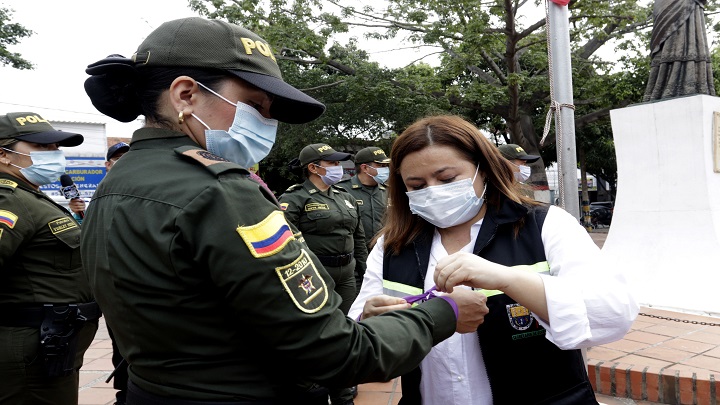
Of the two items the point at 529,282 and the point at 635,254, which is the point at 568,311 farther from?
the point at 635,254

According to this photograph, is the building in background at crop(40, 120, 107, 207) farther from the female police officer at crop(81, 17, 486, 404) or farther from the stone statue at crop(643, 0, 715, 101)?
the female police officer at crop(81, 17, 486, 404)

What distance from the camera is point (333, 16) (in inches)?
463

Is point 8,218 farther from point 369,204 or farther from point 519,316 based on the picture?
point 369,204

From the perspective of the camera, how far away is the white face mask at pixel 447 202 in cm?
174

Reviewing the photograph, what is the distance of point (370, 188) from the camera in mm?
6500

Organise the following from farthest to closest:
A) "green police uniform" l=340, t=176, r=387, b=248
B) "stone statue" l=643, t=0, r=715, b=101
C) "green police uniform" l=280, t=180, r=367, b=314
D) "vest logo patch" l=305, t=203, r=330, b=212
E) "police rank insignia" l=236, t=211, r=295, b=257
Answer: "green police uniform" l=340, t=176, r=387, b=248 < "stone statue" l=643, t=0, r=715, b=101 < "vest logo patch" l=305, t=203, r=330, b=212 < "green police uniform" l=280, t=180, r=367, b=314 < "police rank insignia" l=236, t=211, r=295, b=257

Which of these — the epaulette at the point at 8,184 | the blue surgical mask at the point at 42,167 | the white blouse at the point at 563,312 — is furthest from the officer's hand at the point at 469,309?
the blue surgical mask at the point at 42,167

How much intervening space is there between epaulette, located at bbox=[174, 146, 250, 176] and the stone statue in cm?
600

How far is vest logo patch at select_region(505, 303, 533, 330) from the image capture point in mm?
1538

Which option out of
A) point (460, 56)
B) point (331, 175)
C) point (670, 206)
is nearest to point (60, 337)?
point (331, 175)

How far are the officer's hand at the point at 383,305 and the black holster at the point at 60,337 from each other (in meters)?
1.67

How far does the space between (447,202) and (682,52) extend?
5.46m

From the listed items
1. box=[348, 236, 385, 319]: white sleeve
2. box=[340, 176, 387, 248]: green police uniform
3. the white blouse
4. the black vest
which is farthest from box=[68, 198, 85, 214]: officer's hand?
the black vest

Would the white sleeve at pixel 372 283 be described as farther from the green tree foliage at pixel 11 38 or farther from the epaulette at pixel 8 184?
the green tree foliage at pixel 11 38
